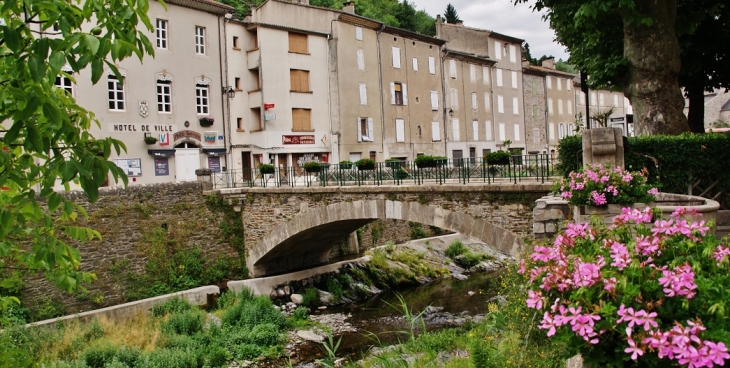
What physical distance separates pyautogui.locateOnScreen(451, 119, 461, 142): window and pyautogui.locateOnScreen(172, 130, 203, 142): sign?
1736 centimetres

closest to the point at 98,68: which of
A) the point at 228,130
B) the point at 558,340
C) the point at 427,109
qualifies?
the point at 558,340

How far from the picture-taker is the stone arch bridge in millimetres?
13250

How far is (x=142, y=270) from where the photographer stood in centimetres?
1812

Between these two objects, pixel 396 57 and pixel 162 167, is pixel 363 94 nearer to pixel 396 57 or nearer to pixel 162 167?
pixel 396 57

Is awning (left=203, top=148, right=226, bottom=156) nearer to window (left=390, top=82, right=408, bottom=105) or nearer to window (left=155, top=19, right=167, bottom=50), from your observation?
window (left=155, top=19, right=167, bottom=50)

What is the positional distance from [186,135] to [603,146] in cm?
1846

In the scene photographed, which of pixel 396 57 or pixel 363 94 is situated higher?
pixel 396 57

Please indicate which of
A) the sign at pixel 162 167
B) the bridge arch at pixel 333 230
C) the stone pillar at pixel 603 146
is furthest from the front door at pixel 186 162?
the stone pillar at pixel 603 146

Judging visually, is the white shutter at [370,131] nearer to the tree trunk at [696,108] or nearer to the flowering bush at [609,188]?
the tree trunk at [696,108]

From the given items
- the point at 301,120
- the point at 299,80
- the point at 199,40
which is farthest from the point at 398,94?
the point at 199,40

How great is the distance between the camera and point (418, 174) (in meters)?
15.9

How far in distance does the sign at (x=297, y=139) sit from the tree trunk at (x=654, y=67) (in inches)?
681

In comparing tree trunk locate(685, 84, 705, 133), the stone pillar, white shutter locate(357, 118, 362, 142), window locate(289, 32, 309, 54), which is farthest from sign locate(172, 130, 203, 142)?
the stone pillar

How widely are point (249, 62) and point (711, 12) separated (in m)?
18.9
